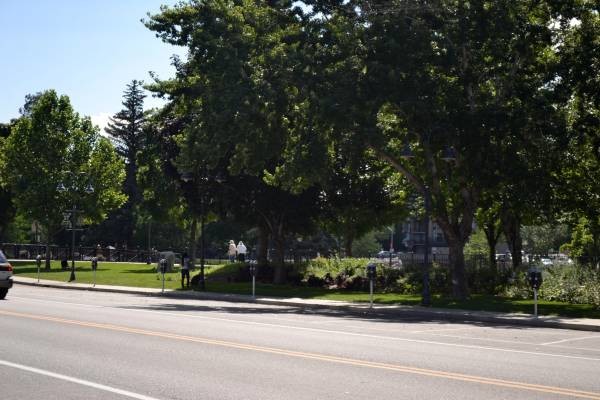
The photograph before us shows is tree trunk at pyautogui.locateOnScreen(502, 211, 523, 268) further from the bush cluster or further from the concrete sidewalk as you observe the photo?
the concrete sidewalk

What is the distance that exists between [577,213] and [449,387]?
88.1 ft

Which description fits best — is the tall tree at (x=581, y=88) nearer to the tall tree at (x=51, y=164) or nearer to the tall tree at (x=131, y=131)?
the tall tree at (x=51, y=164)

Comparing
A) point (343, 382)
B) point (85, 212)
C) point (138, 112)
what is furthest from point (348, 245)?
point (343, 382)

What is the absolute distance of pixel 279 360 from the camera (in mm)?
12453

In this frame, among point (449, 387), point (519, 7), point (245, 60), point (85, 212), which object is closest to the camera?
point (449, 387)

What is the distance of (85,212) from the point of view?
201 feet

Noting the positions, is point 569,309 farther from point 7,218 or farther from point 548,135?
point 7,218

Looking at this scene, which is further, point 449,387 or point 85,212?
point 85,212

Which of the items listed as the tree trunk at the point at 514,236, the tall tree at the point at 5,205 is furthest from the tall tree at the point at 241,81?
the tall tree at the point at 5,205

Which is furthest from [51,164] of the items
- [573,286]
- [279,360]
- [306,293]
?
[279,360]

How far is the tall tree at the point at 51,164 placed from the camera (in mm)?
59281

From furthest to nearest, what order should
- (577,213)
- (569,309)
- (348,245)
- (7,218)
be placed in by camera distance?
A: 1. (7,218)
2. (348,245)
3. (577,213)
4. (569,309)

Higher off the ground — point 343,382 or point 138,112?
point 138,112

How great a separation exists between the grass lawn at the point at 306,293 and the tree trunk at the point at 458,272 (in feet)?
1.67
